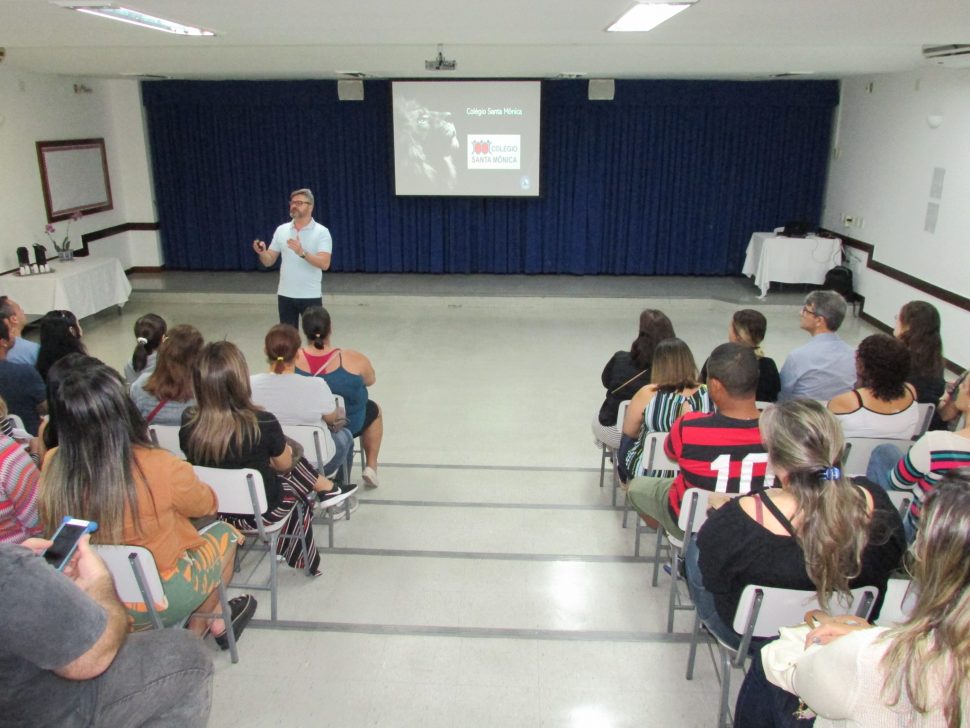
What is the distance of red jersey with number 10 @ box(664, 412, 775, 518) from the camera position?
8.02 ft

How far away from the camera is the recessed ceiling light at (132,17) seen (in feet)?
10.7

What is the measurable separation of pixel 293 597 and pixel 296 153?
25.7 feet

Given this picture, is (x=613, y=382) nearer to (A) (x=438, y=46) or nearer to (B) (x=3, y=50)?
(A) (x=438, y=46)

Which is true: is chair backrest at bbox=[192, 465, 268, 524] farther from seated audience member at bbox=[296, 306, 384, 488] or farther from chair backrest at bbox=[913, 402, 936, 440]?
chair backrest at bbox=[913, 402, 936, 440]

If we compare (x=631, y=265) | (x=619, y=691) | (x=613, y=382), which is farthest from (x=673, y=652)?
(x=631, y=265)

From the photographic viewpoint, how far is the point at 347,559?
3260 millimetres

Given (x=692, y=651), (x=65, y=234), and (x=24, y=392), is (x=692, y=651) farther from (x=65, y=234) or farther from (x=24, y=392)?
(x=65, y=234)

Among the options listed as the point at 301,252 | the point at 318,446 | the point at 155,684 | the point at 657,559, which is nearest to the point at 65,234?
the point at 301,252

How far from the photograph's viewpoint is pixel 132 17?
378 cm

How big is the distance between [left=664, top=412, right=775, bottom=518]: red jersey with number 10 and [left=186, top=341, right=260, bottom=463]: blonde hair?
1577 mm

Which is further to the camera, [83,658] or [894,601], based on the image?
[894,601]

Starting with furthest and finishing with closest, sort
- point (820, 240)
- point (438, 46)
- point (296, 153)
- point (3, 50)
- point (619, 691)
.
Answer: point (296, 153) < point (820, 240) < point (3, 50) < point (438, 46) < point (619, 691)

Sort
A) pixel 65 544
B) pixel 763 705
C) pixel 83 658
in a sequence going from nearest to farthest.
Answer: pixel 83 658 < pixel 65 544 < pixel 763 705

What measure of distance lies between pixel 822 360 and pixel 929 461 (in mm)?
1246
